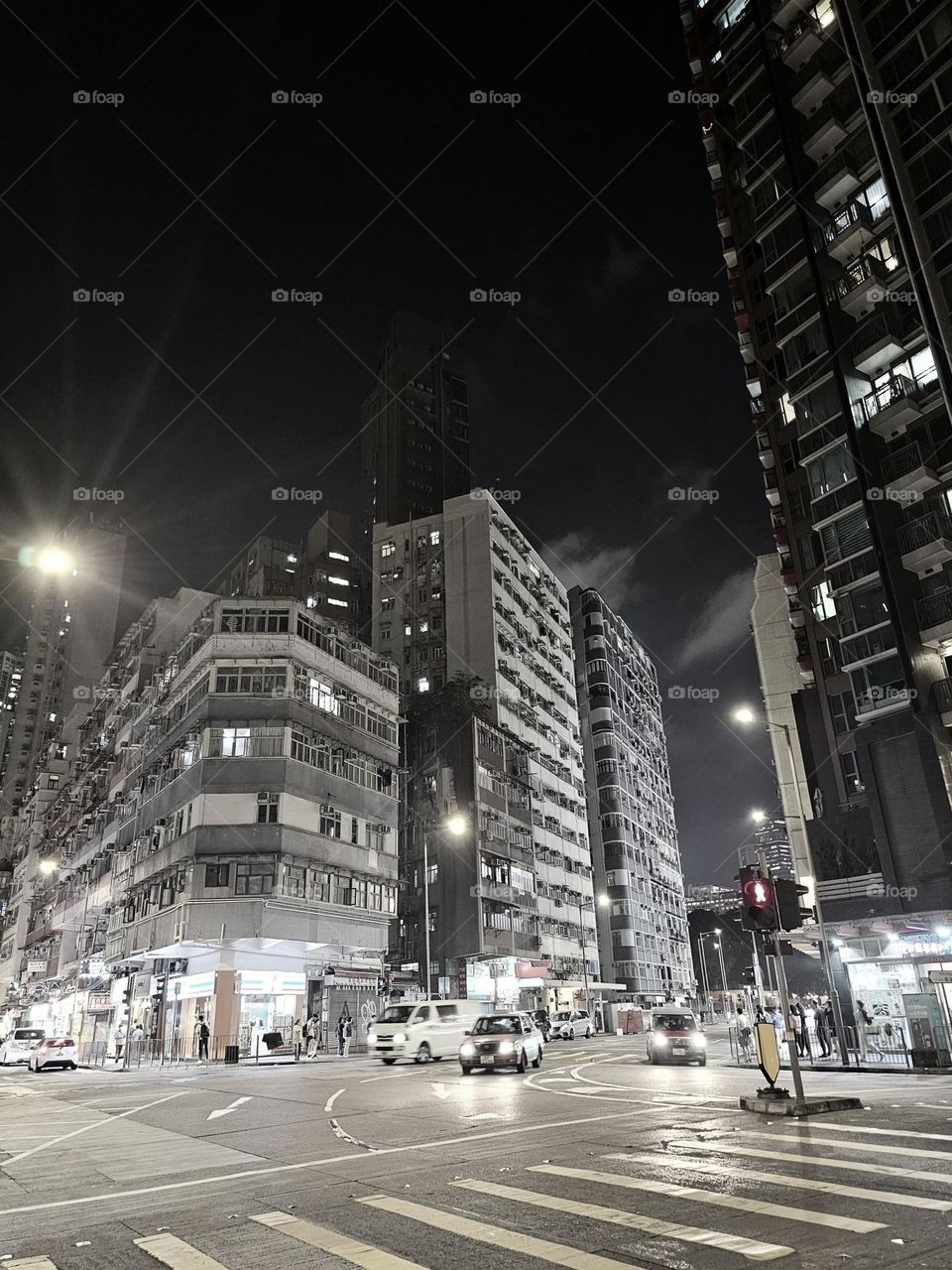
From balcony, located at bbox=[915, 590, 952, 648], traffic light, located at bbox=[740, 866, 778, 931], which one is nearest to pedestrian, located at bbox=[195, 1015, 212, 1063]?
traffic light, located at bbox=[740, 866, 778, 931]

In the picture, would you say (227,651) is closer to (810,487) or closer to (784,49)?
(810,487)

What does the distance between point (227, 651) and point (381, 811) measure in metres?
12.9

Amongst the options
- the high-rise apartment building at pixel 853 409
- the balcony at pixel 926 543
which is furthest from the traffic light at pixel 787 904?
the balcony at pixel 926 543

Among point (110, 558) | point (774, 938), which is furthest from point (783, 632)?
point (110, 558)

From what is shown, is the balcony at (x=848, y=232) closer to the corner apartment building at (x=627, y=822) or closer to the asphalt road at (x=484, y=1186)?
the asphalt road at (x=484, y=1186)

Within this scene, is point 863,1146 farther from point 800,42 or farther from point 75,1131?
point 800,42

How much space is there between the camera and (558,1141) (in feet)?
32.4

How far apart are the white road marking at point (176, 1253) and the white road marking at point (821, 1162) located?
5.35 metres

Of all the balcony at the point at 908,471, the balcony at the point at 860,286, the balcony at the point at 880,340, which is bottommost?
the balcony at the point at 908,471

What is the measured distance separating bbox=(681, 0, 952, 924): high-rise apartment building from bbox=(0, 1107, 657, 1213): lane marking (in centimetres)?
2358

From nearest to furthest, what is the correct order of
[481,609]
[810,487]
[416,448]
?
1. [810,487]
2. [481,609]
3. [416,448]

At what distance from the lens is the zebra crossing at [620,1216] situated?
5328 mm

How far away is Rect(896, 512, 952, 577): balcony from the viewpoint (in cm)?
3534

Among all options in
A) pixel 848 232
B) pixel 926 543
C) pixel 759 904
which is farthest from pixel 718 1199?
pixel 848 232
